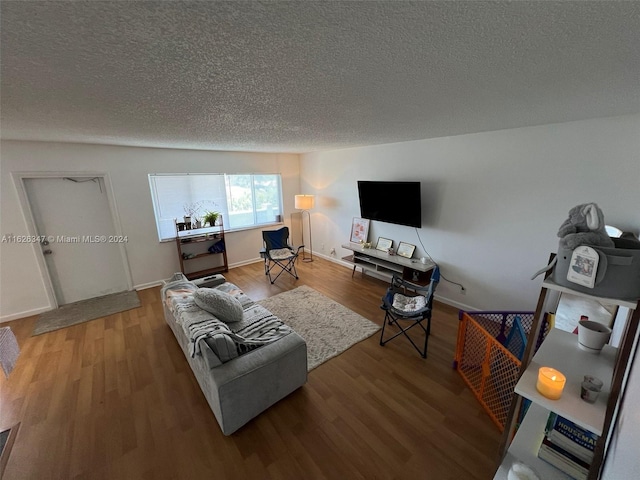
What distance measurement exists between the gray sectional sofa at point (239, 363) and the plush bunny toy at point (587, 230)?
193 cm

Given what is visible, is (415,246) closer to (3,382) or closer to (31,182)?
(3,382)

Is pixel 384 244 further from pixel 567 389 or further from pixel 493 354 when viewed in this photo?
pixel 567 389

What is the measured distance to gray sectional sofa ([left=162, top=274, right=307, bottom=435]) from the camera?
6.28 ft

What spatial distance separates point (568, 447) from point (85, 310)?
17.1ft

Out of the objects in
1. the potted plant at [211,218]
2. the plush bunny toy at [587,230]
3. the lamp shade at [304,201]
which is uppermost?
the plush bunny toy at [587,230]

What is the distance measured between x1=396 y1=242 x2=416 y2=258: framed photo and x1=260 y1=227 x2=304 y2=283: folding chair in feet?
5.73

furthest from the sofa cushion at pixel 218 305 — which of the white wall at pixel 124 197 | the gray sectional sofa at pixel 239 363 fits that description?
the white wall at pixel 124 197

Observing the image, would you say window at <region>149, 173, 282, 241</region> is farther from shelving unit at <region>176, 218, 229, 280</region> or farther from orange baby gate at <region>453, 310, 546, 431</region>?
orange baby gate at <region>453, 310, 546, 431</region>

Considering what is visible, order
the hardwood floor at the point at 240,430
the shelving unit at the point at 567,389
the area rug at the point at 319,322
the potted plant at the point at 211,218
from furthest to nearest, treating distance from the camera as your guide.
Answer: the potted plant at the point at 211,218 → the area rug at the point at 319,322 → the hardwood floor at the point at 240,430 → the shelving unit at the point at 567,389

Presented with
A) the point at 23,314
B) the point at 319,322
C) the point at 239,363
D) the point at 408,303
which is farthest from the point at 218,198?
the point at 408,303

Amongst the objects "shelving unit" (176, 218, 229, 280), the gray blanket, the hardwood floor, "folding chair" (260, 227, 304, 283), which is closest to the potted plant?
"shelving unit" (176, 218, 229, 280)

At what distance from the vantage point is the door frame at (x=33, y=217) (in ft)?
11.0

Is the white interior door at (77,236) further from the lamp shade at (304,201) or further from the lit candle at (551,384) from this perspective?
the lit candle at (551,384)

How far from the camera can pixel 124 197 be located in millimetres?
4121
